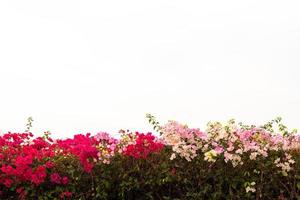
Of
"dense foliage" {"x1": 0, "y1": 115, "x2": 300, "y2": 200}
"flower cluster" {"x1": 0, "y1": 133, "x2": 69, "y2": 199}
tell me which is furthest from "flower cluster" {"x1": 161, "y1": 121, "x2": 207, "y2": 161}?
"flower cluster" {"x1": 0, "y1": 133, "x2": 69, "y2": 199}

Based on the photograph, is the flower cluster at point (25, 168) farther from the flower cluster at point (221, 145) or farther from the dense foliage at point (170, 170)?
the flower cluster at point (221, 145)

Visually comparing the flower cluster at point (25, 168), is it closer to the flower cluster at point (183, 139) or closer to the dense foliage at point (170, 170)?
the dense foliage at point (170, 170)

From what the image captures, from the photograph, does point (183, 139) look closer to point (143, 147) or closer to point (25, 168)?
point (143, 147)

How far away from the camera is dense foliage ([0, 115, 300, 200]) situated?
727 centimetres

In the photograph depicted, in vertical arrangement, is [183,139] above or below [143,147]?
above

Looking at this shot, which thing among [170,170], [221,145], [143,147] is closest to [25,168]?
[143,147]

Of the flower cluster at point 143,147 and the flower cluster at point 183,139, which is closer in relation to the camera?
the flower cluster at point 183,139

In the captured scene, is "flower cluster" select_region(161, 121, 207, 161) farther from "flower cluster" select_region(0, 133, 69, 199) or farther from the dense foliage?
"flower cluster" select_region(0, 133, 69, 199)

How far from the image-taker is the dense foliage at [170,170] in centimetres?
727

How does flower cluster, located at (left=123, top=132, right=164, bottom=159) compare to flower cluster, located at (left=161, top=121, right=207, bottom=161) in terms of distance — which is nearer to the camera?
flower cluster, located at (left=161, top=121, right=207, bottom=161)

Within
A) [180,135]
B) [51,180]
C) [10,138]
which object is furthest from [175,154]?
[10,138]

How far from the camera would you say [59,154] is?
28.2 ft

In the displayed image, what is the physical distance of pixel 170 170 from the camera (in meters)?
7.38

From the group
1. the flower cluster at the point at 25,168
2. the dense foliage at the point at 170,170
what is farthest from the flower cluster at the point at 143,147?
the flower cluster at the point at 25,168
